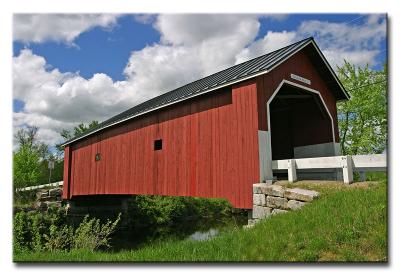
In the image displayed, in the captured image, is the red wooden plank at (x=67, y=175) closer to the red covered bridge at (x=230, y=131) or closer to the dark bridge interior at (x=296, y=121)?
the red covered bridge at (x=230, y=131)

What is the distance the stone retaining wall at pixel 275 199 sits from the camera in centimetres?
671

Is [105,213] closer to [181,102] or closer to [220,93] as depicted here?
[181,102]

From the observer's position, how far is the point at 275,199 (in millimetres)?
7188

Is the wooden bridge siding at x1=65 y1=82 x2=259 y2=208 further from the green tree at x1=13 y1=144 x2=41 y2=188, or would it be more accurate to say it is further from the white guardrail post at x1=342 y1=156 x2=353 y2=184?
the green tree at x1=13 y1=144 x2=41 y2=188

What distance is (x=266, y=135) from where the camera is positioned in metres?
8.15

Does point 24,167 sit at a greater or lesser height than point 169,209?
greater

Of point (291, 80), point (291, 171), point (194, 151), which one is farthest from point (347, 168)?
point (194, 151)

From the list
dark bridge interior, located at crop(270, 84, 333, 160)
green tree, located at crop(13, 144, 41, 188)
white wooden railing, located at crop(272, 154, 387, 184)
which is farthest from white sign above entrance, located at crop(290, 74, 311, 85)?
green tree, located at crop(13, 144, 41, 188)

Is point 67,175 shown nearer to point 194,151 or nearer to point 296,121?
point 194,151

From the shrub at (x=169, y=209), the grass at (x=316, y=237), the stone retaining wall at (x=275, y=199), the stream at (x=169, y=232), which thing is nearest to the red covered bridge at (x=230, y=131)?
the stone retaining wall at (x=275, y=199)

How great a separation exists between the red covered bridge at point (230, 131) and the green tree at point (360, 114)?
1.73m

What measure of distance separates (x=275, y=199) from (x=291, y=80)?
410 cm
